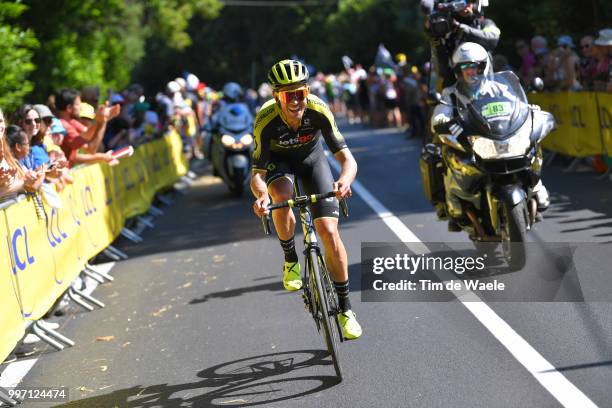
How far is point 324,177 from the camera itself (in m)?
7.82

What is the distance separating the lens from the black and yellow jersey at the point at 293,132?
24.8 feet

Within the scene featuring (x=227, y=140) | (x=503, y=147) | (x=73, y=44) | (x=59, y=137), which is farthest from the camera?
(x=73, y=44)

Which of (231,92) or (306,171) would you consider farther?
(231,92)

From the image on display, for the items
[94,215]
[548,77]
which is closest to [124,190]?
[94,215]

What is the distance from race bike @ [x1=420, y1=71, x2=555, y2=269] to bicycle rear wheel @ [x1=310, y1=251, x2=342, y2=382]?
2590 mm

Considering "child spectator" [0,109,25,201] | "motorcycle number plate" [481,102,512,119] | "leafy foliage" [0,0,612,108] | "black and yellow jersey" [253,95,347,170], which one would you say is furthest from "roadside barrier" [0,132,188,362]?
"leafy foliage" [0,0,612,108]

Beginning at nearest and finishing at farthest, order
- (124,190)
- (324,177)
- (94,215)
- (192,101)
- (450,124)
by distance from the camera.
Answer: (324,177), (450,124), (94,215), (124,190), (192,101)

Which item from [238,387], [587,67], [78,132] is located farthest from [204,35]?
[238,387]

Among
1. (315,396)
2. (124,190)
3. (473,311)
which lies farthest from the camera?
(124,190)

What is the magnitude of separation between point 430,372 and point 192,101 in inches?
1028

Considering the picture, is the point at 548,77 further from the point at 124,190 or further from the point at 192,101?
the point at 192,101

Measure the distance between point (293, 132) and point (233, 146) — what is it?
11181 millimetres

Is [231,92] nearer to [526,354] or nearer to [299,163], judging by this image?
[299,163]

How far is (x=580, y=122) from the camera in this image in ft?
54.7
